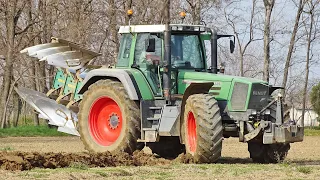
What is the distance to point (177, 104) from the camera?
15.2 meters

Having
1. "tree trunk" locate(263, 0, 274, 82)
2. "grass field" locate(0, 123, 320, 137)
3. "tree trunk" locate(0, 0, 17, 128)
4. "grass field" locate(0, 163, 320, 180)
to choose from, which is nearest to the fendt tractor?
"grass field" locate(0, 163, 320, 180)

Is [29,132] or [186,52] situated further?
[29,132]

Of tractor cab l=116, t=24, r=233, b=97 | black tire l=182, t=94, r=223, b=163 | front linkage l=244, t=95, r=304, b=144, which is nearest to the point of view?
black tire l=182, t=94, r=223, b=163

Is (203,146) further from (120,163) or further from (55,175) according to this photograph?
(55,175)

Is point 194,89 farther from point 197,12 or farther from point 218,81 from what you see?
point 197,12

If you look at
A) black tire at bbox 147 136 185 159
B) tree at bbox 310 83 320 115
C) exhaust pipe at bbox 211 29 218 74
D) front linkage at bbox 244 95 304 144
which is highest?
exhaust pipe at bbox 211 29 218 74

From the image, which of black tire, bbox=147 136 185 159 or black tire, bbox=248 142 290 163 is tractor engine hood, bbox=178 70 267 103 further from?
black tire, bbox=147 136 185 159

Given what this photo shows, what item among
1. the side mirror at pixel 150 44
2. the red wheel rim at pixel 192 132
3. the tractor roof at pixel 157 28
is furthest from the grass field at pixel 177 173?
the tractor roof at pixel 157 28

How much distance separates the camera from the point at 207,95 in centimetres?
1423

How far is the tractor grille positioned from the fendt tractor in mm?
19

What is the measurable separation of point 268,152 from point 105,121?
11.7ft

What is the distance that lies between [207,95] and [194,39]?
7.57 ft

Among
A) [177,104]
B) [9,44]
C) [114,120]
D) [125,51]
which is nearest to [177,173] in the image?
[177,104]

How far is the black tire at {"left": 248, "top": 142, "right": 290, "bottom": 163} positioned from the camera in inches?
606
